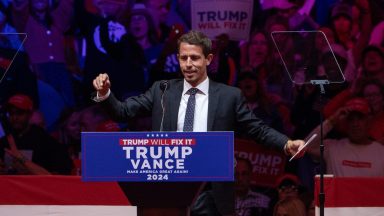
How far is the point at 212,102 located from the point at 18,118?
3.60m

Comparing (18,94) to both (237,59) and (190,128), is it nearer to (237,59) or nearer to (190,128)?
(237,59)

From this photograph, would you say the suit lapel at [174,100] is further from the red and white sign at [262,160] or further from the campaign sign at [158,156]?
the red and white sign at [262,160]

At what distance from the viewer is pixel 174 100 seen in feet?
12.4

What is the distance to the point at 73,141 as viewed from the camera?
6930 mm

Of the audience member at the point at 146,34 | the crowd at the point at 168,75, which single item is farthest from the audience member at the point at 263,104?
the audience member at the point at 146,34

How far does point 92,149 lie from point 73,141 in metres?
3.70

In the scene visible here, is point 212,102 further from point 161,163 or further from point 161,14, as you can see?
point 161,14

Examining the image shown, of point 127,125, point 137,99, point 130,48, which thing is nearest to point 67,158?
point 127,125

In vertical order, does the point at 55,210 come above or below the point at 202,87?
below

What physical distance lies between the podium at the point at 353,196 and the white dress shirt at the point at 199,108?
175 centimetres

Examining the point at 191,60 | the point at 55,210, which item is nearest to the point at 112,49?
the point at 55,210

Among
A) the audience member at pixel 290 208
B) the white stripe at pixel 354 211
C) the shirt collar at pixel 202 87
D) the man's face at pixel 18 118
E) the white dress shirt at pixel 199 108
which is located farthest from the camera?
the man's face at pixel 18 118

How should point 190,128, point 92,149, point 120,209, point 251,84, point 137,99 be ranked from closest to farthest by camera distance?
point 92,149 → point 190,128 → point 137,99 → point 120,209 → point 251,84

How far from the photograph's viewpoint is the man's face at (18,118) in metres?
6.94
